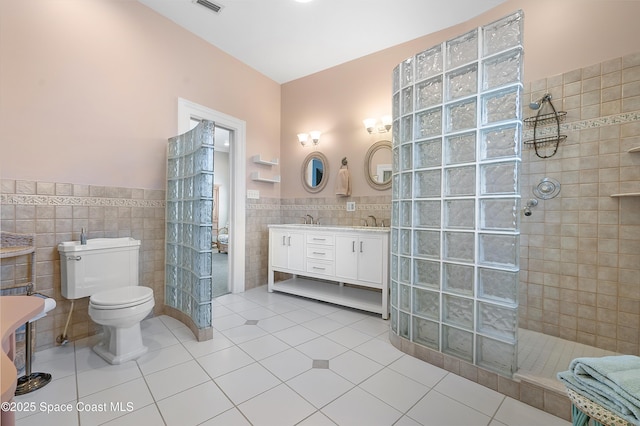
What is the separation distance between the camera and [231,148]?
3.64 meters

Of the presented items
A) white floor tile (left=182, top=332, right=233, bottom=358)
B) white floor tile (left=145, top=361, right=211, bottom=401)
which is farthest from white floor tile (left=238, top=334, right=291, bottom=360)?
white floor tile (left=145, top=361, right=211, bottom=401)

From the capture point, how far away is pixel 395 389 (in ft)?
5.57

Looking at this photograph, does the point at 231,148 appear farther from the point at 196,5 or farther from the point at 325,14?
the point at 325,14

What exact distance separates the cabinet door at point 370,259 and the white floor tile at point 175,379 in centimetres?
166

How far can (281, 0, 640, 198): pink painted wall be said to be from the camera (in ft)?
6.82

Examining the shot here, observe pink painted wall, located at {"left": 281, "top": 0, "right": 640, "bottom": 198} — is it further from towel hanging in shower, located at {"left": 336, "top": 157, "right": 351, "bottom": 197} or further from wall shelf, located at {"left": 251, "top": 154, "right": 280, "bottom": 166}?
wall shelf, located at {"left": 251, "top": 154, "right": 280, "bottom": 166}

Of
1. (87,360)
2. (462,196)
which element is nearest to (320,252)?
(462,196)

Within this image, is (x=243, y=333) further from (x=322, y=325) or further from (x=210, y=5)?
(x=210, y=5)

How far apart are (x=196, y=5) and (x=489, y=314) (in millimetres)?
3544

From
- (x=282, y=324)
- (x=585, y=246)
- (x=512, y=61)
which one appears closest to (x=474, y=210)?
(x=512, y=61)

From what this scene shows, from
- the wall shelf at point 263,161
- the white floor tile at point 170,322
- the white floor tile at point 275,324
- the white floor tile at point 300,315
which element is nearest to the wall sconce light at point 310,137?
the wall shelf at point 263,161

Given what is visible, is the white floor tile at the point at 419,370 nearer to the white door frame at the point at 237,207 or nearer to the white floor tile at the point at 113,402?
the white floor tile at the point at 113,402

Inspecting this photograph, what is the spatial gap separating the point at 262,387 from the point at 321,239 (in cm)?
170

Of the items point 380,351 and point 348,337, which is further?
point 348,337
